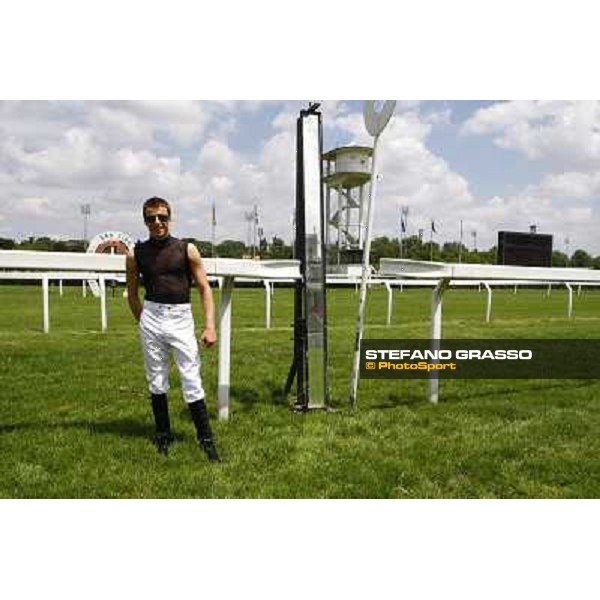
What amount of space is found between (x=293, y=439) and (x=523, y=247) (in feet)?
123

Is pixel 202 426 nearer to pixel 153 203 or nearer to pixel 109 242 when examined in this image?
pixel 153 203

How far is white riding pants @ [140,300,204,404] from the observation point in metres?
4.01

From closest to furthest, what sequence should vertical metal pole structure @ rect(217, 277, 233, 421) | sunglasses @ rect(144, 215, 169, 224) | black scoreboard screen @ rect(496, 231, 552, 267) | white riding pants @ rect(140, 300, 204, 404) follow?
sunglasses @ rect(144, 215, 169, 224), white riding pants @ rect(140, 300, 204, 404), vertical metal pole structure @ rect(217, 277, 233, 421), black scoreboard screen @ rect(496, 231, 552, 267)

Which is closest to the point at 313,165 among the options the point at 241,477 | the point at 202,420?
the point at 202,420

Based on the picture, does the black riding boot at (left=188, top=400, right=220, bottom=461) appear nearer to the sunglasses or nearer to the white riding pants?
the white riding pants

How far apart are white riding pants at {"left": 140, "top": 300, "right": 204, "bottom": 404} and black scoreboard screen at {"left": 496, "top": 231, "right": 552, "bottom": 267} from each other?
119 ft

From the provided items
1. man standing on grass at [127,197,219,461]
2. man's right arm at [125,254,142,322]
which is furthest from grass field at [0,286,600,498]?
man's right arm at [125,254,142,322]

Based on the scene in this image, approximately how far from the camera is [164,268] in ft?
13.1

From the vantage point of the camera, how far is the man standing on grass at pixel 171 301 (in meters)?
4.00

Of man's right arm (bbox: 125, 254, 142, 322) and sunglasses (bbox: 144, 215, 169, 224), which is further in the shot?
man's right arm (bbox: 125, 254, 142, 322)

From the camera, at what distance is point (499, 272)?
5.43 m

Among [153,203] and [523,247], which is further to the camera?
[523,247]

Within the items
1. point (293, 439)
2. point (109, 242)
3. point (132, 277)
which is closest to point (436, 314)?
point (293, 439)
